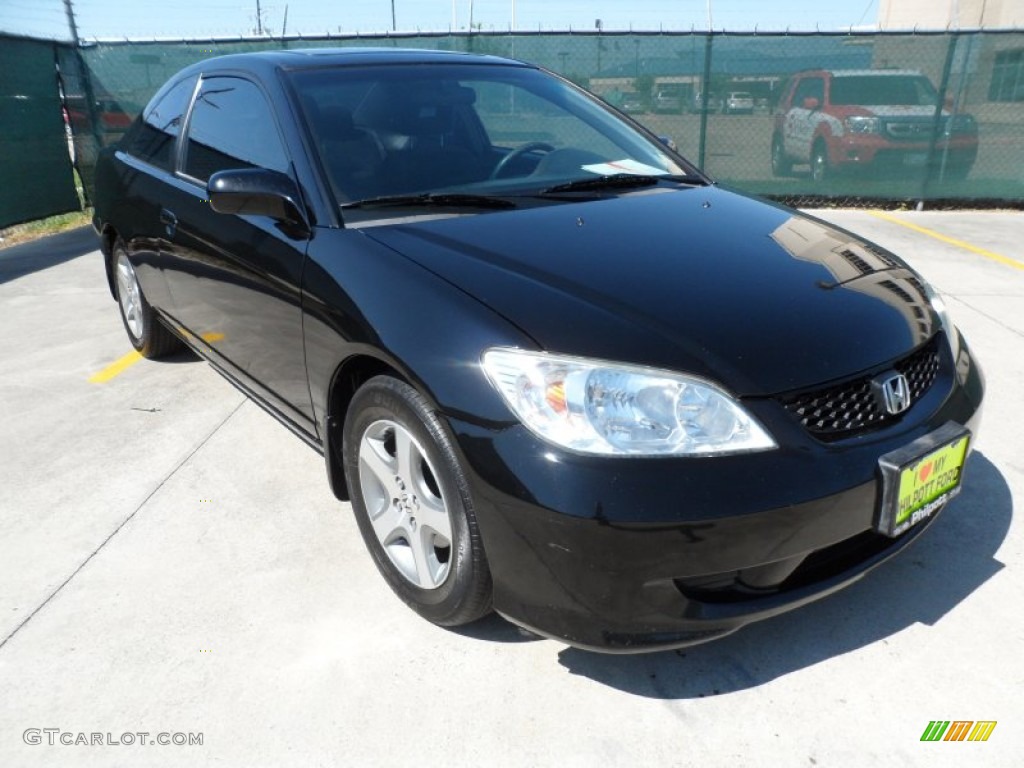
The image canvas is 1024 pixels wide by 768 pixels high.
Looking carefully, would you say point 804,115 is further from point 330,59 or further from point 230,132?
point 230,132

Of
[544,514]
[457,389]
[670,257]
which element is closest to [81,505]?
[457,389]

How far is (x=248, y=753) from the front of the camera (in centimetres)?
197

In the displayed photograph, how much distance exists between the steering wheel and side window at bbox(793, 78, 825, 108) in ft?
23.3

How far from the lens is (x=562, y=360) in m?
1.89

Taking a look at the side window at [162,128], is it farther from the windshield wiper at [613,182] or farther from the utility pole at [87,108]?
the utility pole at [87,108]

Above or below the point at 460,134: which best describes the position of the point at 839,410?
below

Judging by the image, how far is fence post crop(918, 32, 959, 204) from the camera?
8.94 m

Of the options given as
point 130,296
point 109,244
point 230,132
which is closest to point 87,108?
point 109,244

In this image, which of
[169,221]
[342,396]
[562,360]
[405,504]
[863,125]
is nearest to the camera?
[562,360]

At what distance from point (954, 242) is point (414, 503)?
704cm

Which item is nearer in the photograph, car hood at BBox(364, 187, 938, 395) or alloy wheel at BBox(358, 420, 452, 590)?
car hood at BBox(364, 187, 938, 395)

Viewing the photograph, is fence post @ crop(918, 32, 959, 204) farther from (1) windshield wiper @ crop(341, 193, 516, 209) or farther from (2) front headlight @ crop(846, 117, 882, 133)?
(1) windshield wiper @ crop(341, 193, 516, 209)

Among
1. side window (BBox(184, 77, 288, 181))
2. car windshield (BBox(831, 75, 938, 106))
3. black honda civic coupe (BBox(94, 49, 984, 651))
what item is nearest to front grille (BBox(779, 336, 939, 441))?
black honda civic coupe (BBox(94, 49, 984, 651))

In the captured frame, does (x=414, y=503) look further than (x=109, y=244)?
No
